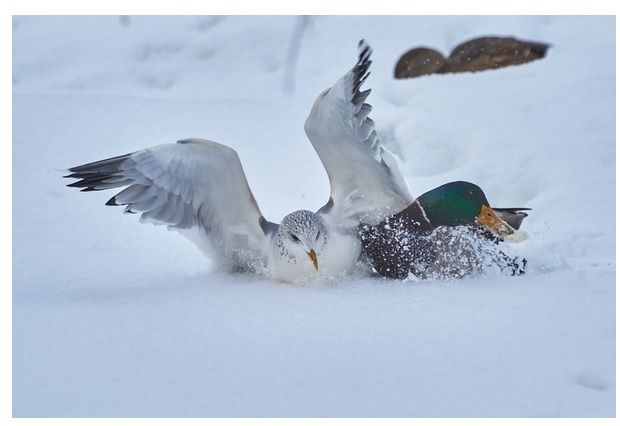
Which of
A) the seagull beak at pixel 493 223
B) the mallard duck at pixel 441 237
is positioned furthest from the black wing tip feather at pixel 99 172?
the seagull beak at pixel 493 223

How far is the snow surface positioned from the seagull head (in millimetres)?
120

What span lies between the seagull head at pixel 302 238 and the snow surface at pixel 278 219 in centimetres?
12

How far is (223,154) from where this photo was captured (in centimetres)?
303

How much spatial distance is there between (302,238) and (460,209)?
1.95 ft

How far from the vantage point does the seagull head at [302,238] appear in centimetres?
300

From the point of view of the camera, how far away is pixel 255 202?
3193mm

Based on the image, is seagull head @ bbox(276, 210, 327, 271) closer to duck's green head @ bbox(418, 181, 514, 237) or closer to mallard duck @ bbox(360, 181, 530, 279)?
mallard duck @ bbox(360, 181, 530, 279)

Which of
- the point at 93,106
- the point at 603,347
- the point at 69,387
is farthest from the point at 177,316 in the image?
the point at 93,106

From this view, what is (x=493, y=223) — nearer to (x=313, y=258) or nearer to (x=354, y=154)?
(x=354, y=154)

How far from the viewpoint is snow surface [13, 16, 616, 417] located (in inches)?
85.0

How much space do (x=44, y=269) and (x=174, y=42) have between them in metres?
3.67

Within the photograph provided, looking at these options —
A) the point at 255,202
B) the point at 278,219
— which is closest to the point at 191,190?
the point at 255,202

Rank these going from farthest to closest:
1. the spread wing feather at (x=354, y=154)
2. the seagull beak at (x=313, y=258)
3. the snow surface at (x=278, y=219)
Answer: the spread wing feather at (x=354, y=154) → the seagull beak at (x=313, y=258) → the snow surface at (x=278, y=219)

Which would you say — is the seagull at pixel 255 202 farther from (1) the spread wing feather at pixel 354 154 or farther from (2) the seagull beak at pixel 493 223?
(2) the seagull beak at pixel 493 223
